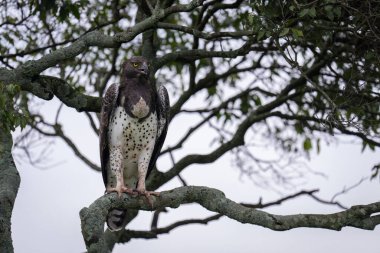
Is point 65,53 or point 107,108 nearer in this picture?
point 65,53

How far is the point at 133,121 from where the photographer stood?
794 cm

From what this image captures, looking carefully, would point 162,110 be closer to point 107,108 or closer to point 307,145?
point 107,108

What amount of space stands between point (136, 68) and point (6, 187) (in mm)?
1990

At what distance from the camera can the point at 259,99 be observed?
1149 cm

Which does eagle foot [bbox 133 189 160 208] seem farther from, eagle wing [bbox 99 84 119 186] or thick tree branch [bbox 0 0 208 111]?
thick tree branch [bbox 0 0 208 111]

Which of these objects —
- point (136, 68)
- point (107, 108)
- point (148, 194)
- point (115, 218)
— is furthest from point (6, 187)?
point (115, 218)

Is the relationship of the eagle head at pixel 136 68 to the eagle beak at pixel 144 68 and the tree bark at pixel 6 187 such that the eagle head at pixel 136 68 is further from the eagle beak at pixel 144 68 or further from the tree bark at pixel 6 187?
the tree bark at pixel 6 187

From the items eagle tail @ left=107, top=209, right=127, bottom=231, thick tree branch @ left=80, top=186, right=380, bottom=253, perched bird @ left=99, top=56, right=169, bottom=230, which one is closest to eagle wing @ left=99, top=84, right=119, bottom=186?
perched bird @ left=99, top=56, right=169, bottom=230

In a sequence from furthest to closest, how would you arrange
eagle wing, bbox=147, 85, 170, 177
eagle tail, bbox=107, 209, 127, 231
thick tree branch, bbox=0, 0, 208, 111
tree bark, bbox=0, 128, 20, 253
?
eagle tail, bbox=107, 209, 127, 231, eagle wing, bbox=147, 85, 170, 177, thick tree branch, bbox=0, 0, 208, 111, tree bark, bbox=0, 128, 20, 253

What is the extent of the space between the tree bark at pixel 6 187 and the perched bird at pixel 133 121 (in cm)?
120

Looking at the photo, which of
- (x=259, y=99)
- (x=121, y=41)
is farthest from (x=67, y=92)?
(x=259, y=99)

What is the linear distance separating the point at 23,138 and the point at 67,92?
3.61m

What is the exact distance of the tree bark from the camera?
21.2 feet

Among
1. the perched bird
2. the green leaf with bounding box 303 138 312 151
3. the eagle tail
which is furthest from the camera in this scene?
the green leaf with bounding box 303 138 312 151
